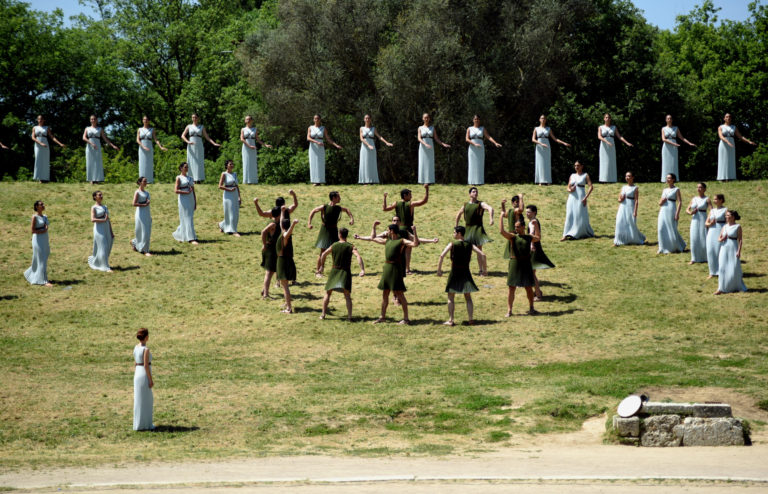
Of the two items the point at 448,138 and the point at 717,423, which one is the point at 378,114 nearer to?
the point at 448,138

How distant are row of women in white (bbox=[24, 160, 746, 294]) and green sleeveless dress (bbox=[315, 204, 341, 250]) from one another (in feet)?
14.6

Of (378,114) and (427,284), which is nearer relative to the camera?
(427,284)

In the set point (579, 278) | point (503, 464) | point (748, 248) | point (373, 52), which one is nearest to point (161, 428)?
point (503, 464)

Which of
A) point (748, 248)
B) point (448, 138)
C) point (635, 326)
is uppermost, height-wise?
point (448, 138)

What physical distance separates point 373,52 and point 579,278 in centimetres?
2276

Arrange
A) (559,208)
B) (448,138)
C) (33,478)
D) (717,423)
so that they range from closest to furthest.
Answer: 1. (33,478)
2. (717,423)
3. (559,208)
4. (448,138)

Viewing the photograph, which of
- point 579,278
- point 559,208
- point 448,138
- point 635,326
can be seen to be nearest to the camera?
point 635,326

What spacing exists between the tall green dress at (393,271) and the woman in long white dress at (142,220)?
817 cm

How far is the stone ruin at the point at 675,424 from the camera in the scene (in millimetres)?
13875

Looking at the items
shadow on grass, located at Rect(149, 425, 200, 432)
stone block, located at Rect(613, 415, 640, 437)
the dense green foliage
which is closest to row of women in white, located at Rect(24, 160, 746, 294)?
stone block, located at Rect(613, 415, 640, 437)

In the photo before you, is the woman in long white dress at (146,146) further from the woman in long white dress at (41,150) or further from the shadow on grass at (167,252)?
the shadow on grass at (167,252)

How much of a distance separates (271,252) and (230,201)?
566 cm

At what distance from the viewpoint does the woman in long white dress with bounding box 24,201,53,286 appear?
22.9 m

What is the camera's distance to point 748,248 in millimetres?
24844
